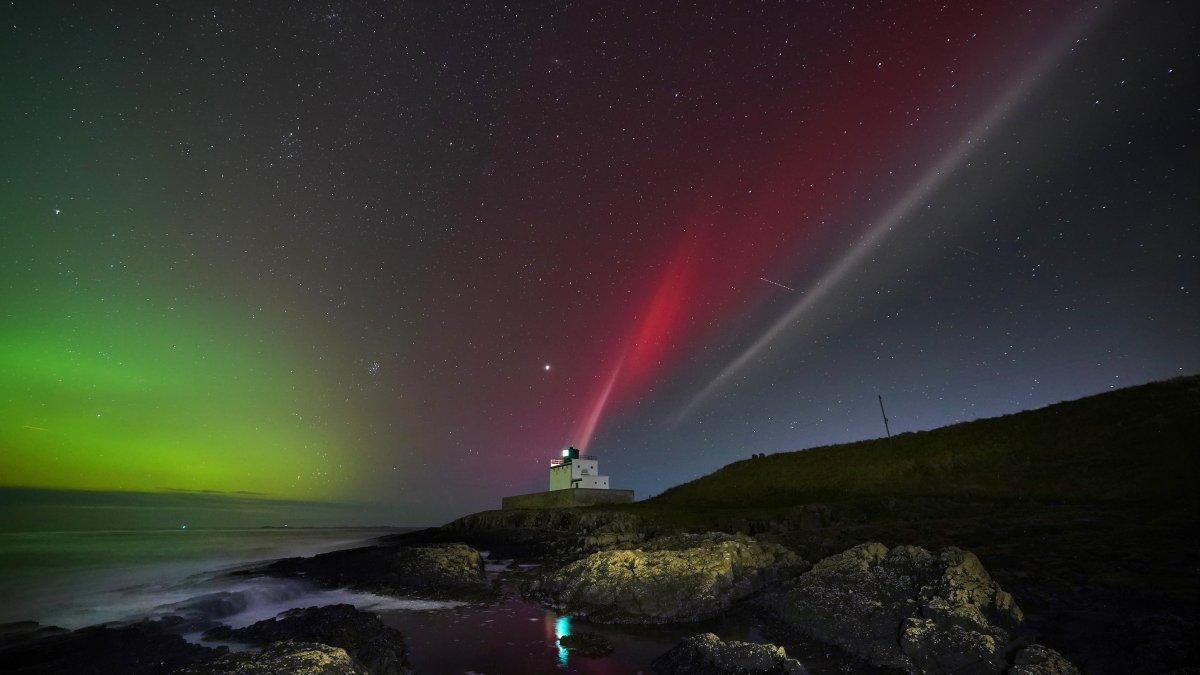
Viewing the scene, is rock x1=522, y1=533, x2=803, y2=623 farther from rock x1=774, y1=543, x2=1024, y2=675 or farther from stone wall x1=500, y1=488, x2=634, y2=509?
stone wall x1=500, y1=488, x2=634, y2=509

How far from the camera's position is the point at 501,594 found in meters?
18.9

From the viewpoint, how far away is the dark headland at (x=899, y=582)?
31.1 ft

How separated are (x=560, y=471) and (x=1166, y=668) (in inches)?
2647

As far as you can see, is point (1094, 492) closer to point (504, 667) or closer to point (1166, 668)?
point (1166, 668)

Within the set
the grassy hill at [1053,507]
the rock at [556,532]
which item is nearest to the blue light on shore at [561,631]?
the grassy hill at [1053,507]

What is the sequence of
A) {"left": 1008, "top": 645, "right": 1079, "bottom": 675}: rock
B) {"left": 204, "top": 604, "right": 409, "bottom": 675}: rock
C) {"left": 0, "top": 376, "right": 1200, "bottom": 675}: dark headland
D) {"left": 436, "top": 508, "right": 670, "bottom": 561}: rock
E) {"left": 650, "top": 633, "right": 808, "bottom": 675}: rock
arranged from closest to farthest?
{"left": 1008, "top": 645, "right": 1079, "bottom": 675}: rock < {"left": 650, "top": 633, "right": 808, "bottom": 675}: rock < {"left": 0, "top": 376, "right": 1200, "bottom": 675}: dark headland < {"left": 204, "top": 604, "right": 409, "bottom": 675}: rock < {"left": 436, "top": 508, "right": 670, "bottom": 561}: rock

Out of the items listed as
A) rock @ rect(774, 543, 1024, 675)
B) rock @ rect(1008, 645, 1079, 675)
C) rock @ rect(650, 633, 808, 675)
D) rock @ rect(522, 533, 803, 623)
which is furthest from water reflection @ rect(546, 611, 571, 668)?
rock @ rect(1008, 645, 1079, 675)

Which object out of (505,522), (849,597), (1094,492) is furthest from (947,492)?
(505,522)

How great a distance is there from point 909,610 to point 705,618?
17.1ft

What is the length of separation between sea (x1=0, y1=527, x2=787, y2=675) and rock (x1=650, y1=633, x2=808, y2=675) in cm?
103

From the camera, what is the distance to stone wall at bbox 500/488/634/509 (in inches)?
2315

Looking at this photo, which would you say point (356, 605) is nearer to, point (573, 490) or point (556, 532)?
point (556, 532)

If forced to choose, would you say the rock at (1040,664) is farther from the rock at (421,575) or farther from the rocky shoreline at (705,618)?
the rock at (421,575)

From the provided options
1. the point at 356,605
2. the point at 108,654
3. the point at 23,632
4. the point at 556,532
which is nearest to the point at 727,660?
the point at 108,654
